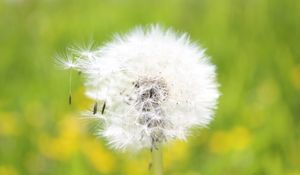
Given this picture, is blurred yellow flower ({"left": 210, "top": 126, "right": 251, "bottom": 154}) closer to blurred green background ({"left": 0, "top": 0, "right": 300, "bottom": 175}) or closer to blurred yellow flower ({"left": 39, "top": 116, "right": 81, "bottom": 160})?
blurred green background ({"left": 0, "top": 0, "right": 300, "bottom": 175})

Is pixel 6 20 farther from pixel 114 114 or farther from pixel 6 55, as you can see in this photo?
pixel 114 114

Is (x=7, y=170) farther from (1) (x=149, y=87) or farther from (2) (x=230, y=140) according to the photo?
(1) (x=149, y=87)

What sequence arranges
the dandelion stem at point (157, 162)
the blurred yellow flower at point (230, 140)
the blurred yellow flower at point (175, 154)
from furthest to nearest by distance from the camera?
the blurred yellow flower at point (175, 154) < the blurred yellow flower at point (230, 140) < the dandelion stem at point (157, 162)

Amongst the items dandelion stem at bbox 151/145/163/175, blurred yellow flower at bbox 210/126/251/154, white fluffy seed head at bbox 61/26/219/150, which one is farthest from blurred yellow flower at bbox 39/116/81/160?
dandelion stem at bbox 151/145/163/175

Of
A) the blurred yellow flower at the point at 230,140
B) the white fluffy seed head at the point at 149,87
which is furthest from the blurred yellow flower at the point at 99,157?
the white fluffy seed head at the point at 149,87

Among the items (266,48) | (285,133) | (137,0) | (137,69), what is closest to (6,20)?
(137,0)

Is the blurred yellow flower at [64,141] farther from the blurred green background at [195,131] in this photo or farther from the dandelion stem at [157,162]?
the dandelion stem at [157,162]

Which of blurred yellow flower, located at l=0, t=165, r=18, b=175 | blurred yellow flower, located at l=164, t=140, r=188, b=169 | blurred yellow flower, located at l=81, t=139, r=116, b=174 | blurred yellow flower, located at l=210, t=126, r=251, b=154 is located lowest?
blurred yellow flower, located at l=0, t=165, r=18, b=175
